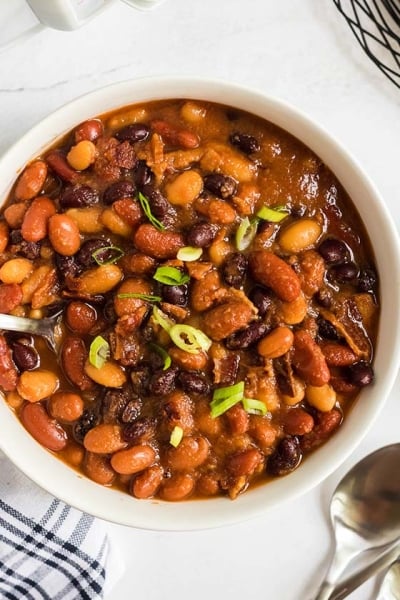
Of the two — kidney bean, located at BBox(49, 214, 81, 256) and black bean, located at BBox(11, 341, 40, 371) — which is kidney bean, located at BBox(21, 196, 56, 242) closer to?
kidney bean, located at BBox(49, 214, 81, 256)

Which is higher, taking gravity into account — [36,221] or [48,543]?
[36,221]

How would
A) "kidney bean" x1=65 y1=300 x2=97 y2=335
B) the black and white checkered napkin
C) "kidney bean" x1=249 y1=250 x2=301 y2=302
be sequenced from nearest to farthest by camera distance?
"kidney bean" x1=249 y1=250 x2=301 y2=302 → "kidney bean" x1=65 y1=300 x2=97 y2=335 → the black and white checkered napkin

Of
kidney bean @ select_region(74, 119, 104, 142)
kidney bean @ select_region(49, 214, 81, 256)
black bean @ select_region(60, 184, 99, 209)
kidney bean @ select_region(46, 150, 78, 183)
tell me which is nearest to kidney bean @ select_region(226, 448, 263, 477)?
kidney bean @ select_region(49, 214, 81, 256)

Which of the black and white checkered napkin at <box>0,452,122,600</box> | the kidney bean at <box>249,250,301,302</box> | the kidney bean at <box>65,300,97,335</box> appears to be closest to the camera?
the kidney bean at <box>249,250,301,302</box>

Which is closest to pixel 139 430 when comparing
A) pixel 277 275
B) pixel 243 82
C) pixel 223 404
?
pixel 223 404

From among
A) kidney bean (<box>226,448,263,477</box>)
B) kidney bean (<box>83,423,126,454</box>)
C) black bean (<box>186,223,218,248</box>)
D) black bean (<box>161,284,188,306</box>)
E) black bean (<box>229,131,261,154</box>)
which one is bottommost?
kidney bean (<box>226,448,263,477</box>)

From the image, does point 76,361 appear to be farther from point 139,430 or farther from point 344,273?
point 344,273
